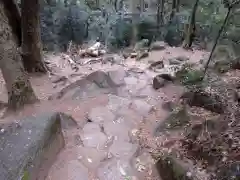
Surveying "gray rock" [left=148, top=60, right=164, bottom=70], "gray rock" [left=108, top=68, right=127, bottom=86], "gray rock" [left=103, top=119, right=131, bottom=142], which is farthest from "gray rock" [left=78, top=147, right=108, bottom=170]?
"gray rock" [left=148, top=60, right=164, bottom=70]

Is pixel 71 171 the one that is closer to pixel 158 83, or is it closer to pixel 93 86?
pixel 93 86

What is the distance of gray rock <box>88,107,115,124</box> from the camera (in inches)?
189

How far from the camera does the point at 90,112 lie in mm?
5031

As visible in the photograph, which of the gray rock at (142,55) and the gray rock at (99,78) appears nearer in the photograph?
the gray rock at (99,78)

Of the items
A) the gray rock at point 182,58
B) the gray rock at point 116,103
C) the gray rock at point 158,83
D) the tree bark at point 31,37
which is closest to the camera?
the gray rock at point 116,103

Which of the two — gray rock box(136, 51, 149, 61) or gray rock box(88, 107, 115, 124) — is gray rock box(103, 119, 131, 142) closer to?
gray rock box(88, 107, 115, 124)

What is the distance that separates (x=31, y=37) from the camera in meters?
6.33

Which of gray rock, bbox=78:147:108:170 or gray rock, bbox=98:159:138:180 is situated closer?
gray rock, bbox=98:159:138:180

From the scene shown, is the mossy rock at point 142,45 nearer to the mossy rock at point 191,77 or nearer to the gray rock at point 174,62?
the gray rock at point 174,62

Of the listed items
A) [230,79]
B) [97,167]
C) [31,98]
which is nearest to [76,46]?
[31,98]

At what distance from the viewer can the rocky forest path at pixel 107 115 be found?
3500 millimetres

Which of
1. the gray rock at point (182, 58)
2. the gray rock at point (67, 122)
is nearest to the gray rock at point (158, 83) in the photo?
the gray rock at point (182, 58)

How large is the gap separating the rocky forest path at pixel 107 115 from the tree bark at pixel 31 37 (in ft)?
1.26

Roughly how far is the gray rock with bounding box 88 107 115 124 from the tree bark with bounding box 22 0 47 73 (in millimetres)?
2420
